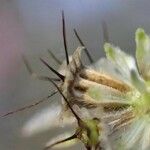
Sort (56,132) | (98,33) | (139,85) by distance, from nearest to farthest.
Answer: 1. (139,85)
2. (56,132)
3. (98,33)

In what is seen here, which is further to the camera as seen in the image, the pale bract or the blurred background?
the blurred background

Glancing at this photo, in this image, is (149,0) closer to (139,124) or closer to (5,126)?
(5,126)

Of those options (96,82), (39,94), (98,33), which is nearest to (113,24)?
(98,33)

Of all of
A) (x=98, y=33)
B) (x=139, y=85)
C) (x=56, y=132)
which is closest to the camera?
(x=139, y=85)

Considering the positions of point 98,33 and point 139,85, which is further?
point 98,33

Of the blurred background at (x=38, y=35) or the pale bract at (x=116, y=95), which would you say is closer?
the pale bract at (x=116, y=95)

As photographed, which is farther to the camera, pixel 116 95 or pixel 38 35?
pixel 38 35
